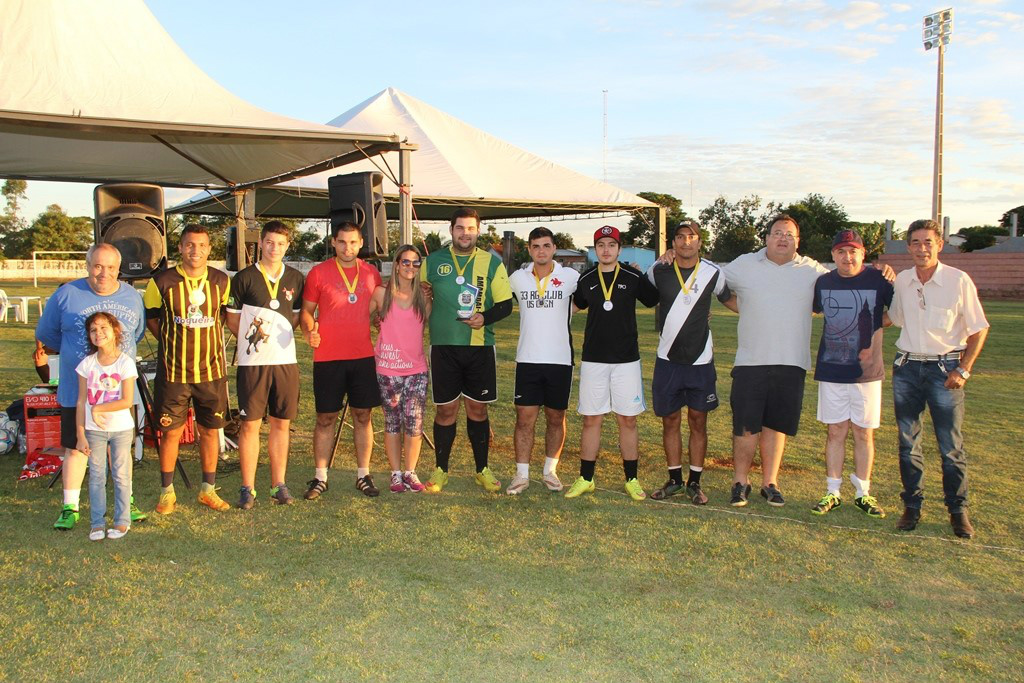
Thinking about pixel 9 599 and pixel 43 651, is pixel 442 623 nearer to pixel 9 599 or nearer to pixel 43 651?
pixel 43 651

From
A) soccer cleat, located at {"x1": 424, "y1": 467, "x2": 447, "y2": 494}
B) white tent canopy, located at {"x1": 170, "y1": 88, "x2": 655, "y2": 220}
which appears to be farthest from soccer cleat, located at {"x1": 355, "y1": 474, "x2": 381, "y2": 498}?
white tent canopy, located at {"x1": 170, "y1": 88, "x2": 655, "y2": 220}

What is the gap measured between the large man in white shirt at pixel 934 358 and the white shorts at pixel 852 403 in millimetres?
160

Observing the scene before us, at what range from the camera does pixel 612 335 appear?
4770 mm

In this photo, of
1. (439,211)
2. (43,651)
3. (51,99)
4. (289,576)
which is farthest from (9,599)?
(439,211)

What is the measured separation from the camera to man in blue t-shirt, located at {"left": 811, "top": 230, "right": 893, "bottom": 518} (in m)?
4.50

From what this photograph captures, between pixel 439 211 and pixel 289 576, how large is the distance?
66.7ft

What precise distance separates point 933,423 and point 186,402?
14.4ft

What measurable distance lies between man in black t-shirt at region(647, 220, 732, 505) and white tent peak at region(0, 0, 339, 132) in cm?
344

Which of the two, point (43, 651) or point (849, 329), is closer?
point (43, 651)

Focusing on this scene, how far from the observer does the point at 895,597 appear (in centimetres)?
346

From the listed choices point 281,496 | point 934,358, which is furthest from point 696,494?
point 281,496

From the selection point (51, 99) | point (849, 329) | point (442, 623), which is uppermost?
point (51, 99)

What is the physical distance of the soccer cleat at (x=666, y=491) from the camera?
4.90m

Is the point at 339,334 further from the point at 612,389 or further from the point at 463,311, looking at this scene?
the point at 612,389
